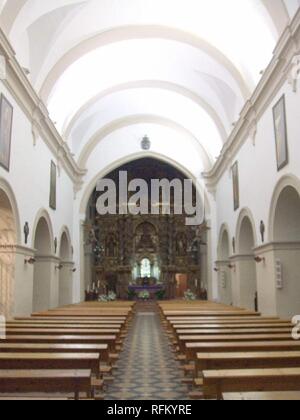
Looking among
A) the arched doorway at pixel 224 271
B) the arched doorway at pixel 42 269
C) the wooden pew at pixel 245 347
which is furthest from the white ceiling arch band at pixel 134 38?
the wooden pew at pixel 245 347

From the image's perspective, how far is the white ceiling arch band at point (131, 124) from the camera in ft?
61.1

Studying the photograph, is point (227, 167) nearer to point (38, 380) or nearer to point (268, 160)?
point (268, 160)

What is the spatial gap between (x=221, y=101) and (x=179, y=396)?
1155 centimetres

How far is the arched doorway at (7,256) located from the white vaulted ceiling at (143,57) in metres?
3.81

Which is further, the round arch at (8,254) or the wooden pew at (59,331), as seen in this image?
the round arch at (8,254)

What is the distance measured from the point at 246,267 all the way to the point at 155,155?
9097 mm

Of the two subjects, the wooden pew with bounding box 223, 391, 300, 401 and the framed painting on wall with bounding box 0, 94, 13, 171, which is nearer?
the wooden pew with bounding box 223, 391, 300, 401

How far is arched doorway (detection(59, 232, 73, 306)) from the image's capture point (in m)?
16.7

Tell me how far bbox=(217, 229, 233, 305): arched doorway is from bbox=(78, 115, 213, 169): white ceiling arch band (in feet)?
10.7

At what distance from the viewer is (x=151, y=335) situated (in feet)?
37.1

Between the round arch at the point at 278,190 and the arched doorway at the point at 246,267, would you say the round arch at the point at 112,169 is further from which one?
the round arch at the point at 278,190

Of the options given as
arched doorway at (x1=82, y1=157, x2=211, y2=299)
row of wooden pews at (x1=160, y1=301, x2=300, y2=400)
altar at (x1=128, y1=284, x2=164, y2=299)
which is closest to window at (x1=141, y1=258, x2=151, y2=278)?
arched doorway at (x1=82, y1=157, x2=211, y2=299)

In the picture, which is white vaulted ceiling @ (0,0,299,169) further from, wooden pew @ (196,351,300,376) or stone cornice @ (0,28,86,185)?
wooden pew @ (196,351,300,376)
